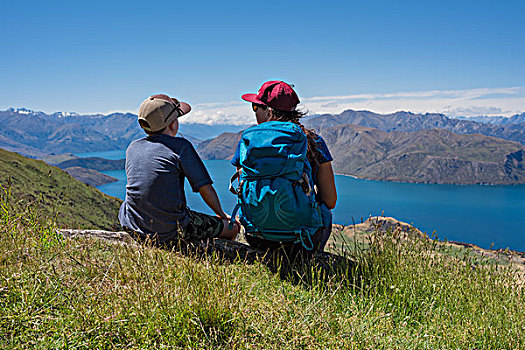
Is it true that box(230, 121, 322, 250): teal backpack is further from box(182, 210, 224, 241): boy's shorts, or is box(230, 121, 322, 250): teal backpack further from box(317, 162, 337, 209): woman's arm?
box(182, 210, 224, 241): boy's shorts

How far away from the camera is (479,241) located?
9044 cm

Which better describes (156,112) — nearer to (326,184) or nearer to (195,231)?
(195,231)

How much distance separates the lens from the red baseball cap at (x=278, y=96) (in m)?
3.46

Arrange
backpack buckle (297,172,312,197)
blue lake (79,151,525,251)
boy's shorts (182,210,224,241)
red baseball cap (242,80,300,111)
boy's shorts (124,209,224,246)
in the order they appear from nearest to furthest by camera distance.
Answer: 1. backpack buckle (297,172,312,197)
2. red baseball cap (242,80,300,111)
3. boy's shorts (124,209,224,246)
4. boy's shorts (182,210,224,241)
5. blue lake (79,151,525,251)

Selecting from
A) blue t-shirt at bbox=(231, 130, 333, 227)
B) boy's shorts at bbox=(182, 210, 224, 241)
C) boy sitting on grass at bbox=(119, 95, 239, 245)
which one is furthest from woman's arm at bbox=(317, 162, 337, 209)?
boy's shorts at bbox=(182, 210, 224, 241)

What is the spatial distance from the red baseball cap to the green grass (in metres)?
1.57

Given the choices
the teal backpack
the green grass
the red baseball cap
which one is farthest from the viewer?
the red baseball cap

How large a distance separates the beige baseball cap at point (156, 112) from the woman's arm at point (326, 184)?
5.48ft

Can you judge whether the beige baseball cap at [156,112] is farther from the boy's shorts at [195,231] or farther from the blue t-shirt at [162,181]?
the boy's shorts at [195,231]

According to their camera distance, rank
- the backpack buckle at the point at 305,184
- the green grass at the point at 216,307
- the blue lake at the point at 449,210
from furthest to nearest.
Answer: the blue lake at the point at 449,210
the backpack buckle at the point at 305,184
the green grass at the point at 216,307

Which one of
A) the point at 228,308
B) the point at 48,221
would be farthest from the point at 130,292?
the point at 48,221

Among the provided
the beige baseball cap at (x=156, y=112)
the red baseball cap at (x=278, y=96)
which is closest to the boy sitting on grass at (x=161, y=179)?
the beige baseball cap at (x=156, y=112)

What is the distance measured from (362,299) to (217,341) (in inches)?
50.2

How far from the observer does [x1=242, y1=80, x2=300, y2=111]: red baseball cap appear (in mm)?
3463
